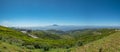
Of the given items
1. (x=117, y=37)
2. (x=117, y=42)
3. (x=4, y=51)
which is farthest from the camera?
(x=117, y=37)

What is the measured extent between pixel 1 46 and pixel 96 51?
17624mm

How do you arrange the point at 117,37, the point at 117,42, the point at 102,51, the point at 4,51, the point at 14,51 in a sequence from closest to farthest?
the point at 4,51 < the point at 14,51 < the point at 102,51 < the point at 117,42 < the point at 117,37

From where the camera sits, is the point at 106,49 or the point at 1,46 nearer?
the point at 1,46

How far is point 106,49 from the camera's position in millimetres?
39625

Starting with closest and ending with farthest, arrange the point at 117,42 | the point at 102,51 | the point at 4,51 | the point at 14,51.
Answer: the point at 4,51 → the point at 14,51 → the point at 102,51 → the point at 117,42

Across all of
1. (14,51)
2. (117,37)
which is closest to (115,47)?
(117,37)

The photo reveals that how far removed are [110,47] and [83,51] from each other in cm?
531

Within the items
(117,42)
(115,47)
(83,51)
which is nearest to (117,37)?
(117,42)

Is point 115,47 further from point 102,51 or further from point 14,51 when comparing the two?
point 14,51

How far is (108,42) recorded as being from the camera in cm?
4347

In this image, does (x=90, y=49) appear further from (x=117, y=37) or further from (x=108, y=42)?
(x=117, y=37)

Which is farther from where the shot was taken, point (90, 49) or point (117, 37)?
point (117, 37)

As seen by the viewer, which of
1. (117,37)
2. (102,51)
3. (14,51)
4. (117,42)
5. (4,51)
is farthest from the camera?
(117,37)

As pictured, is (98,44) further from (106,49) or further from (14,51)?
(14,51)
